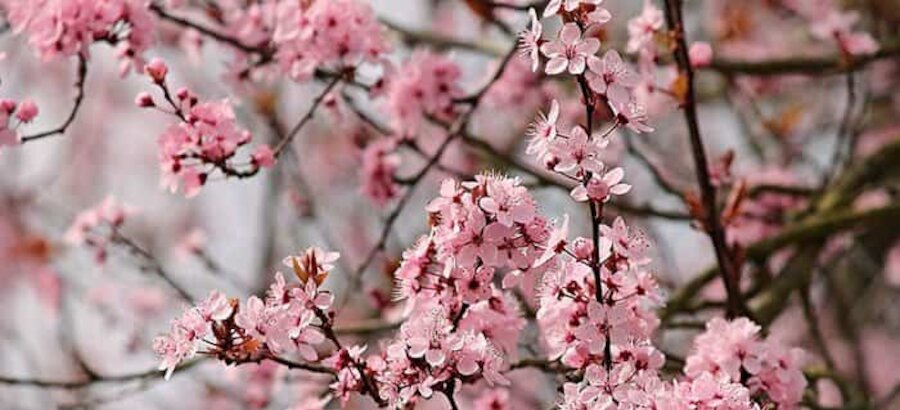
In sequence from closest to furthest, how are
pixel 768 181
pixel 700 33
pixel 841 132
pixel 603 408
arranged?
pixel 603 408 → pixel 841 132 → pixel 768 181 → pixel 700 33

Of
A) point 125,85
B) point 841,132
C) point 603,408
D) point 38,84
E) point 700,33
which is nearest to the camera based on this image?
point 603,408

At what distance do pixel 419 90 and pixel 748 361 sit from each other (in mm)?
774

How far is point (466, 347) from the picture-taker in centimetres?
128

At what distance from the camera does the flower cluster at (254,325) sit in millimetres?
1293

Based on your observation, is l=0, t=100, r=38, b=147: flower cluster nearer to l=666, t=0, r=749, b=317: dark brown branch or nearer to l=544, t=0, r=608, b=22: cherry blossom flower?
l=544, t=0, r=608, b=22: cherry blossom flower

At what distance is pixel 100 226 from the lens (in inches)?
87.0

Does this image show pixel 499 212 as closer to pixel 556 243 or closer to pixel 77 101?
pixel 556 243

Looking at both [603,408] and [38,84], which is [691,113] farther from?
[38,84]

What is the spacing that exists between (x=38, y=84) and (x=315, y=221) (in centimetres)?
374

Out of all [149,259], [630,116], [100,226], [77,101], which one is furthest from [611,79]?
[100,226]

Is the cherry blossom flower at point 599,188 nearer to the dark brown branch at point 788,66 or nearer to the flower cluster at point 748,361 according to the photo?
the flower cluster at point 748,361

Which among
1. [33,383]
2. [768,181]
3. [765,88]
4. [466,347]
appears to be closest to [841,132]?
[768,181]

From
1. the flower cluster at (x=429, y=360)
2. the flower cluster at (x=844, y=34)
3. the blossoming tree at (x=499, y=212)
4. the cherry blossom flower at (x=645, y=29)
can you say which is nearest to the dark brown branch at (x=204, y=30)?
the blossoming tree at (x=499, y=212)

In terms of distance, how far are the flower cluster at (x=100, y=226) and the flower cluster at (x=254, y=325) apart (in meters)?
0.86
